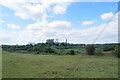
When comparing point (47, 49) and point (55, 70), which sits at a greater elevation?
point (47, 49)

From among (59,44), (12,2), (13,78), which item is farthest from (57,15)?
(59,44)

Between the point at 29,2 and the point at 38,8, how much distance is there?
2.48ft

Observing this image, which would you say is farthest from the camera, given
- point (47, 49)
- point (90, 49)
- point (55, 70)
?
point (47, 49)

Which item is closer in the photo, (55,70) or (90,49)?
(55,70)

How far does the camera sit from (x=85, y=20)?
28.6ft

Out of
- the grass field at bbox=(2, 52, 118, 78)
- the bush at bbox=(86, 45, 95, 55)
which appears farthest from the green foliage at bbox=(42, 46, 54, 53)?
the grass field at bbox=(2, 52, 118, 78)

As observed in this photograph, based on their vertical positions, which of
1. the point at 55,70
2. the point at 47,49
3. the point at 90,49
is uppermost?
the point at 90,49

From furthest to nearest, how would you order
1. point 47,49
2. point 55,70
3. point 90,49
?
point 47,49, point 90,49, point 55,70

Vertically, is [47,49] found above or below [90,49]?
below

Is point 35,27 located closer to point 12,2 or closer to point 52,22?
point 52,22

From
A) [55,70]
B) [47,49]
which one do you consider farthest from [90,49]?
[55,70]

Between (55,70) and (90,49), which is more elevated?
(90,49)

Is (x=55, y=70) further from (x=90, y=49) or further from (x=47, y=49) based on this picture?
(x=47, y=49)

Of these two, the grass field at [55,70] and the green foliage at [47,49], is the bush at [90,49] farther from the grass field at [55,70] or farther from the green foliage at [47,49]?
the grass field at [55,70]
